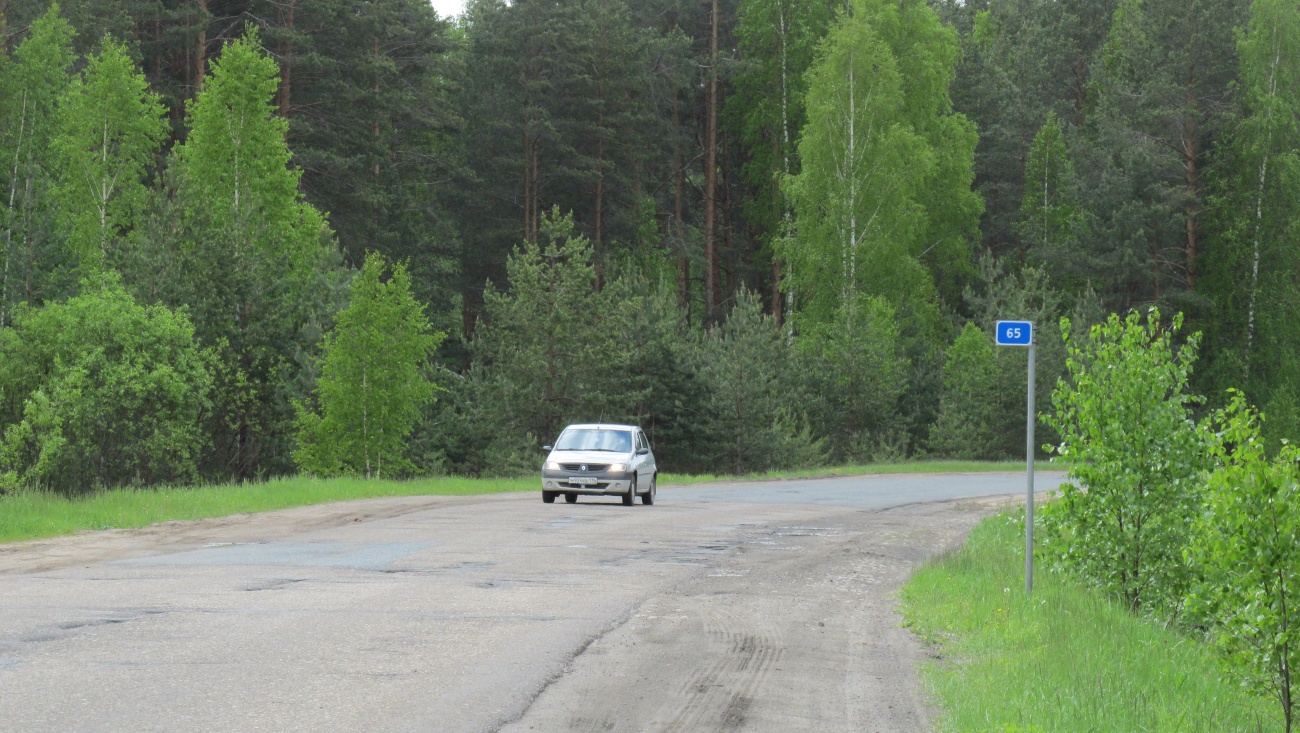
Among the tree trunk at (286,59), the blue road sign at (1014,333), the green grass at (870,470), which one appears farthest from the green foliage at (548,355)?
the blue road sign at (1014,333)

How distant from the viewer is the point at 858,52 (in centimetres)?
5828

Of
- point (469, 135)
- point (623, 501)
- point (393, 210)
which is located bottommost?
point (623, 501)

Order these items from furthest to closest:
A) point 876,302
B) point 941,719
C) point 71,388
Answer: point 876,302 → point 71,388 → point 941,719

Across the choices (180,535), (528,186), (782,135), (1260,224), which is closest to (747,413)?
(528,186)

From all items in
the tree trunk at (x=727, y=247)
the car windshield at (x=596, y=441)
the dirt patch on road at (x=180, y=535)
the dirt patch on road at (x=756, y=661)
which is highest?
the tree trunk at (x=727, y=247)

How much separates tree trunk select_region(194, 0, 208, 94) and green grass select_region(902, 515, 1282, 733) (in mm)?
45383

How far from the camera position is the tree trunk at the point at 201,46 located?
53906 millimetres

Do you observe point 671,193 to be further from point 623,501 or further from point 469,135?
point 623,501

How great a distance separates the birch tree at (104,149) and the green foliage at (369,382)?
15.0 m

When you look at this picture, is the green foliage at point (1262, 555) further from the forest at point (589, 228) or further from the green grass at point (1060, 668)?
the forest at point (589, 228)

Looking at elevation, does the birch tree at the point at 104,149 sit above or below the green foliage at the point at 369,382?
Answer: above

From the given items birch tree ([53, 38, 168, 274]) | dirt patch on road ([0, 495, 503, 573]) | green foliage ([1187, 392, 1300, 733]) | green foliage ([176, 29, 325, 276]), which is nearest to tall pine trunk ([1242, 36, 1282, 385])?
green foliage ([176, 29, 325, 276])

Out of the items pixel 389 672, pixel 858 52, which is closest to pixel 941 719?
pixel 389 672

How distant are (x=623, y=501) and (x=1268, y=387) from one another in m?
40.9
